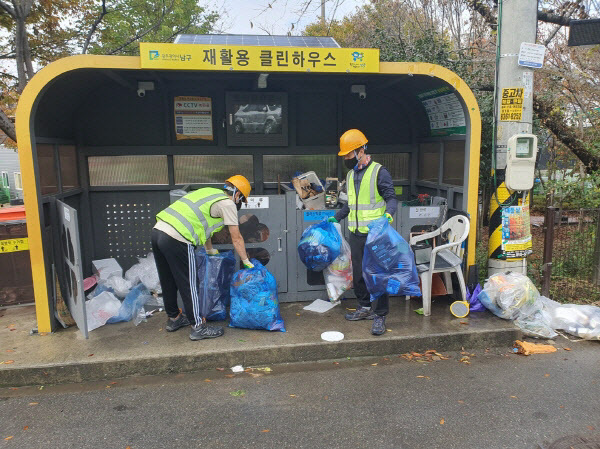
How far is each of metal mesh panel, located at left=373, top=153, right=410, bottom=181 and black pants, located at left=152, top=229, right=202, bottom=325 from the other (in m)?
2.97

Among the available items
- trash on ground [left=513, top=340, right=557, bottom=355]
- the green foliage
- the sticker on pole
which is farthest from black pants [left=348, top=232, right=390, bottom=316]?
the green foliage

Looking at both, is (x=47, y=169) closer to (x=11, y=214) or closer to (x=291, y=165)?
(x=11, y=214)

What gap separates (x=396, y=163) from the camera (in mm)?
5840

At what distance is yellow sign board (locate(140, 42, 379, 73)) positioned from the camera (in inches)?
148

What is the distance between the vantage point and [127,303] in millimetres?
4488

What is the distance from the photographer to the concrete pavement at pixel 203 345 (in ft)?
11.7

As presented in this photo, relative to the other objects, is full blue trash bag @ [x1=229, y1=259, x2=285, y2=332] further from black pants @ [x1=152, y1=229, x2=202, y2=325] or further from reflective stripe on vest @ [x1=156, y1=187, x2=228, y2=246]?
reflective stripe on vest @ [x1=156, y1=187, x2=228, y2=246]

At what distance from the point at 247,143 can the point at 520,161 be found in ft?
9.93

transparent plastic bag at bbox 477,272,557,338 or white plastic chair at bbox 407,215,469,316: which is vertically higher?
white plastic chair at bbox 407,215,469,316

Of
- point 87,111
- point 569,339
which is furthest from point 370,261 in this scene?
point 87,111

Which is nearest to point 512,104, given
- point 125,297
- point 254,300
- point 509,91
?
point 509,91

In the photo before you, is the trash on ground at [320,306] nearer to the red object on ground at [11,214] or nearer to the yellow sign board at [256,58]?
the yellow sign board at [256,58]

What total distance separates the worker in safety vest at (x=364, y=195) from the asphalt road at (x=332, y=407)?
559mm

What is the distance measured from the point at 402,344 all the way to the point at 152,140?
12.1ft
